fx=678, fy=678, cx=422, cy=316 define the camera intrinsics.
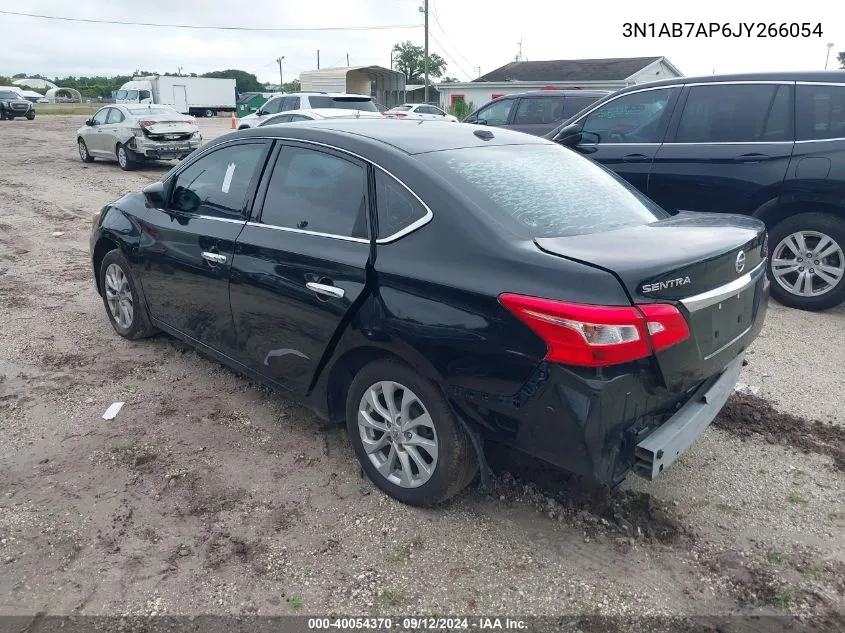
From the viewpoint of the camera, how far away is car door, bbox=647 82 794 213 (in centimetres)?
591

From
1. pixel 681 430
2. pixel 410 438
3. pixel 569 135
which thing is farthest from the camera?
pixel 569 135

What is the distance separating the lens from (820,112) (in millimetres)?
5758

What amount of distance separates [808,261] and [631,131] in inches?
81.7

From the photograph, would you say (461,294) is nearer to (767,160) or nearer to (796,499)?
(796,499)

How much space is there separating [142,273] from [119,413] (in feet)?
3.43

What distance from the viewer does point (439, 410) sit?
285 cm

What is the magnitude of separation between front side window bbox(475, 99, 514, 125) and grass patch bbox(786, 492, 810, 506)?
10.5m

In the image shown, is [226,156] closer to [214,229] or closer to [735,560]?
[214,229]

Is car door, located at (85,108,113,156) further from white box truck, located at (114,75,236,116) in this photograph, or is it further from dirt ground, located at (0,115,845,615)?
white box truck, located at (114,75,236,116)

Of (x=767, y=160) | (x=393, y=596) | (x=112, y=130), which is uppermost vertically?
(x=112, y=130)

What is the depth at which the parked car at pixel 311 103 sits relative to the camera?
16.1 m

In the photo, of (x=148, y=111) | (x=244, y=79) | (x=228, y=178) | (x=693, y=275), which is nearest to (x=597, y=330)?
(x=693, y=275)

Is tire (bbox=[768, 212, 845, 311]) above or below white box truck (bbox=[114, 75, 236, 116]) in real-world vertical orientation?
below

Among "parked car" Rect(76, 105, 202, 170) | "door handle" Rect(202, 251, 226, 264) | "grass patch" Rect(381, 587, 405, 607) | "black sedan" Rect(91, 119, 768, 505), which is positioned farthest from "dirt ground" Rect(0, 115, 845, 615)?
"parked car" Rect(76, 105, 202, 170)
